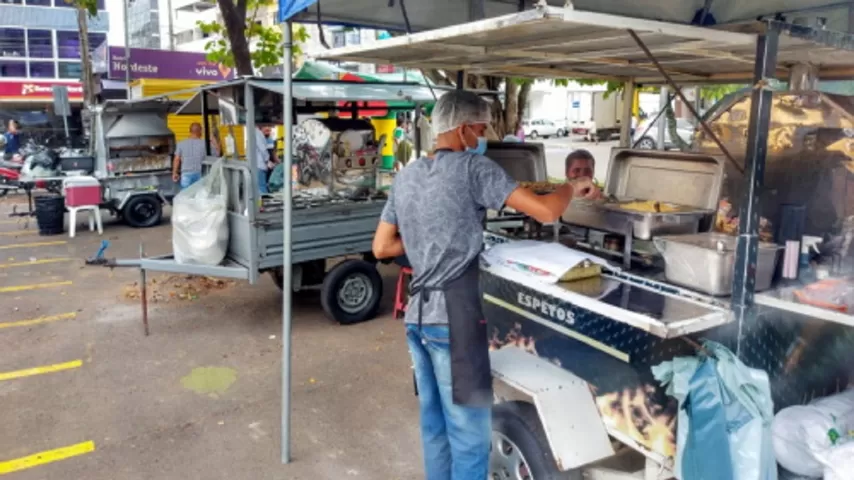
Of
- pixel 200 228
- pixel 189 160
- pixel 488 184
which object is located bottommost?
pixel 200 228

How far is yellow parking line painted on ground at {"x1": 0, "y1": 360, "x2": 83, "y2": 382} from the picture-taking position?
5316 millimetres

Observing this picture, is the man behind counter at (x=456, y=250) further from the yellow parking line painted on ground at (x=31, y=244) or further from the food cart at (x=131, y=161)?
the food cart at (x=131, y=161)

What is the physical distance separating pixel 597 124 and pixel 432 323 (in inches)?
1420

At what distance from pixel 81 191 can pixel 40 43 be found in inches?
1019

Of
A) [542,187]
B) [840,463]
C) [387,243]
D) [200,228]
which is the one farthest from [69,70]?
[840,463]

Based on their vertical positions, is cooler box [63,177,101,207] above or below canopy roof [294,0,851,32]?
below

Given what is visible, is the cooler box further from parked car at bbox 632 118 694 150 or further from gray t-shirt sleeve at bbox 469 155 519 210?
gray t-shirt sleeve at bbox 469 155 519 210

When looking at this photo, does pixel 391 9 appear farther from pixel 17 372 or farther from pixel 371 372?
pixel 17 372

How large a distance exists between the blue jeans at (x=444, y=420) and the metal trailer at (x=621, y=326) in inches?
9.1

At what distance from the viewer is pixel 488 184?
268cm

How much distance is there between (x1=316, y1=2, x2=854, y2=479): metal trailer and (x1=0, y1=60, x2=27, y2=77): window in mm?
34157

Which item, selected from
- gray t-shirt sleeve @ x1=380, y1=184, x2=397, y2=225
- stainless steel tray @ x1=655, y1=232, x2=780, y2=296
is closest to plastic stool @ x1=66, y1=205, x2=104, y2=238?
gray t-shirt sleeve @ x1=380, y1=184, x2=397, y2=225

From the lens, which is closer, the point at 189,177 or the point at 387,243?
the point at 387,243

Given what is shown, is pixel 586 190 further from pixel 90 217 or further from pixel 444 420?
pixel 90 217
